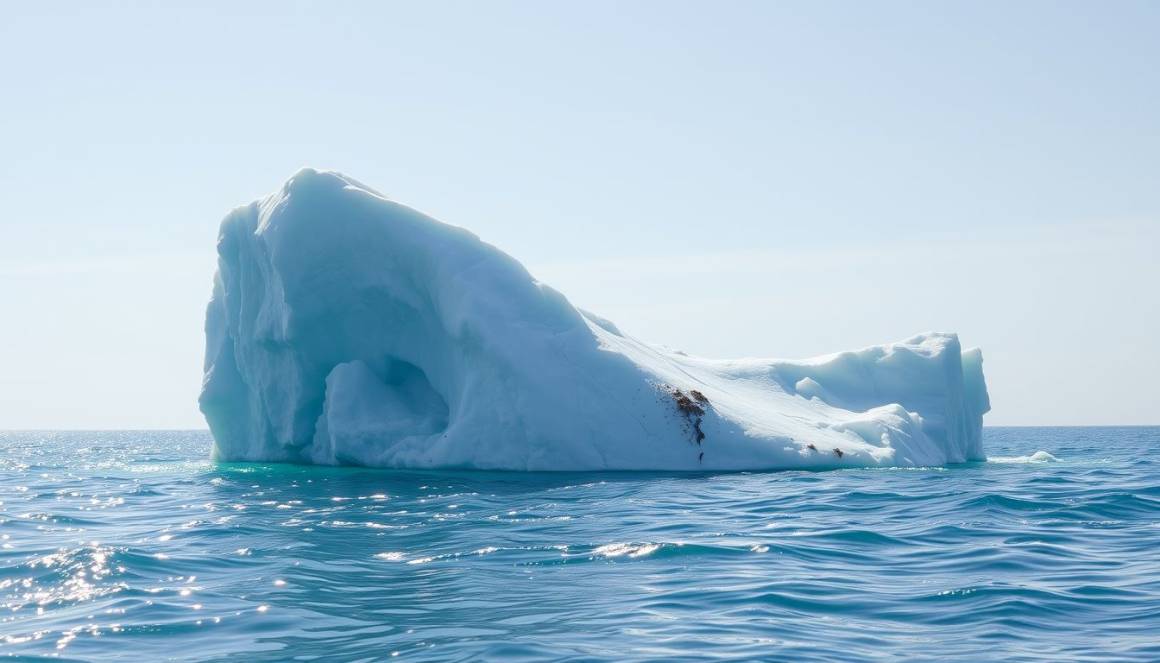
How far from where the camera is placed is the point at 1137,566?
8031 millimetres

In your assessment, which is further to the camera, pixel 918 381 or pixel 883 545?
pixel 918 381

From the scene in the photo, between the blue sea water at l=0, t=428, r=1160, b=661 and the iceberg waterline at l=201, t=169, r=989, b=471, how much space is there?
337 centimetres

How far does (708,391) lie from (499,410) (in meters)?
4.07

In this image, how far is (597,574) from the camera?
26.1ft

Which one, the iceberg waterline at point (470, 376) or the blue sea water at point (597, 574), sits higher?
the iceberg waterline at point (470, 376)

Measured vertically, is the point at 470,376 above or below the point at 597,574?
above

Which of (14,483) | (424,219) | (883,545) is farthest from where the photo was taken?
(424,219)

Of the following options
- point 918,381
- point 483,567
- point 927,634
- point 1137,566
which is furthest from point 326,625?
point 918,381

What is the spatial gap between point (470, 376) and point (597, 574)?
10674mm

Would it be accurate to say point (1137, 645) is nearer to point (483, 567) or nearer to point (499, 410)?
point (483, 567)

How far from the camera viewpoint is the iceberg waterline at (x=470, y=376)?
17562 millimetres

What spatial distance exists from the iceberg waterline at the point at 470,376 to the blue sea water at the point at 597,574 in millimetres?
3370

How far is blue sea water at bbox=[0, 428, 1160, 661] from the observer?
5.95 meters

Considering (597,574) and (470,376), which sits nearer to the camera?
(597,574)
